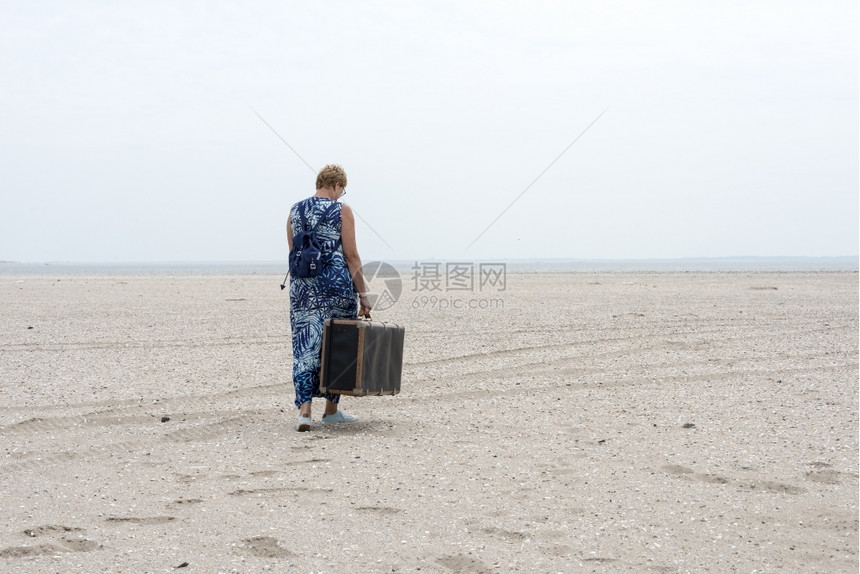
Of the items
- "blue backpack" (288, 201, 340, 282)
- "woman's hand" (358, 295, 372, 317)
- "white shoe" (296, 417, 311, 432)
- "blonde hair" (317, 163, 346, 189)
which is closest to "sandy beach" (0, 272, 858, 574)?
"white shoe" (296, 417, 311, 432)

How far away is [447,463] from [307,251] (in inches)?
77.4

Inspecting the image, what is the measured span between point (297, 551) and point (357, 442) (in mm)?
2161

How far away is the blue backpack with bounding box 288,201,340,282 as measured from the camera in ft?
21.4

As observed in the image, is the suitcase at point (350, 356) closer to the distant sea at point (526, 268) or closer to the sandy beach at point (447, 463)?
the sandy beach at point (447, 463)

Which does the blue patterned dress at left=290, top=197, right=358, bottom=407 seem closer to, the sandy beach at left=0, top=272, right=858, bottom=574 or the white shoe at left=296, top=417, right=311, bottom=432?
the white shoe at left=296, top=417, right=311, bottom=432

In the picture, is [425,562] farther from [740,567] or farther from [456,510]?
[740,567]

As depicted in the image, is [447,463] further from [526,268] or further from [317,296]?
[526,268]

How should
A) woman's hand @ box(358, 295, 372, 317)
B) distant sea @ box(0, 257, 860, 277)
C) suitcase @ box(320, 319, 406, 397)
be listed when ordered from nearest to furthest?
suitcase @ box(320, 319, 406, 397), woman's hand @ box(358, 295, 372, 317), distant sea @ box(0, 257, 860, 277)

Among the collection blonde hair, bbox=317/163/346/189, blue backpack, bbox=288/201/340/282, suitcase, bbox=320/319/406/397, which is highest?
blonde hair, bbox=317/163/346/189

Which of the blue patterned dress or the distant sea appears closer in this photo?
the blue patterned dress

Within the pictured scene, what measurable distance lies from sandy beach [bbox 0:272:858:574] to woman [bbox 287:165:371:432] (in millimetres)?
457

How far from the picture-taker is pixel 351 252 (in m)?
6.61

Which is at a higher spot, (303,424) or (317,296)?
(317,296)

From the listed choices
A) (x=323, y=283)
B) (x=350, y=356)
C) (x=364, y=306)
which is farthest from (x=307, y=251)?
(x=350, y=356)
